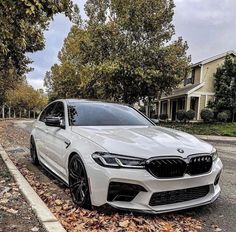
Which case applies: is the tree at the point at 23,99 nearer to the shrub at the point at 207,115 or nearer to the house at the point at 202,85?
the house at the point at 202,85

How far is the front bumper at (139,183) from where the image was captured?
4109mm

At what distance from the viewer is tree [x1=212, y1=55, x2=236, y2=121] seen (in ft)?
97.6

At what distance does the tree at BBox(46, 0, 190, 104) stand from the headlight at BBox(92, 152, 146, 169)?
1859 cm

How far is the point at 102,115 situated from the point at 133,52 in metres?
18.5

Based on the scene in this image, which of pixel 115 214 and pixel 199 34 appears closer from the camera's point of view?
pixel 115 214

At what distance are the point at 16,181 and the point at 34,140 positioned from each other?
6.66ft

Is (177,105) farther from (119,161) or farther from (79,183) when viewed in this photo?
(119,161)

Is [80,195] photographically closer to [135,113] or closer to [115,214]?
[115,214]

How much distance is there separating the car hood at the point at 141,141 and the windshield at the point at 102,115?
340 millimetres

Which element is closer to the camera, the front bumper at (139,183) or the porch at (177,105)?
the front bumper at (139,183)

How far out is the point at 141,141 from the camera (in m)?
4.52

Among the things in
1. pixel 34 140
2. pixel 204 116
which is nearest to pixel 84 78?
pixel 204 116

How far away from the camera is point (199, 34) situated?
29562 millimetres

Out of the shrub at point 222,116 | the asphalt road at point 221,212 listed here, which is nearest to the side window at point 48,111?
the asphalt road at point 221,212
